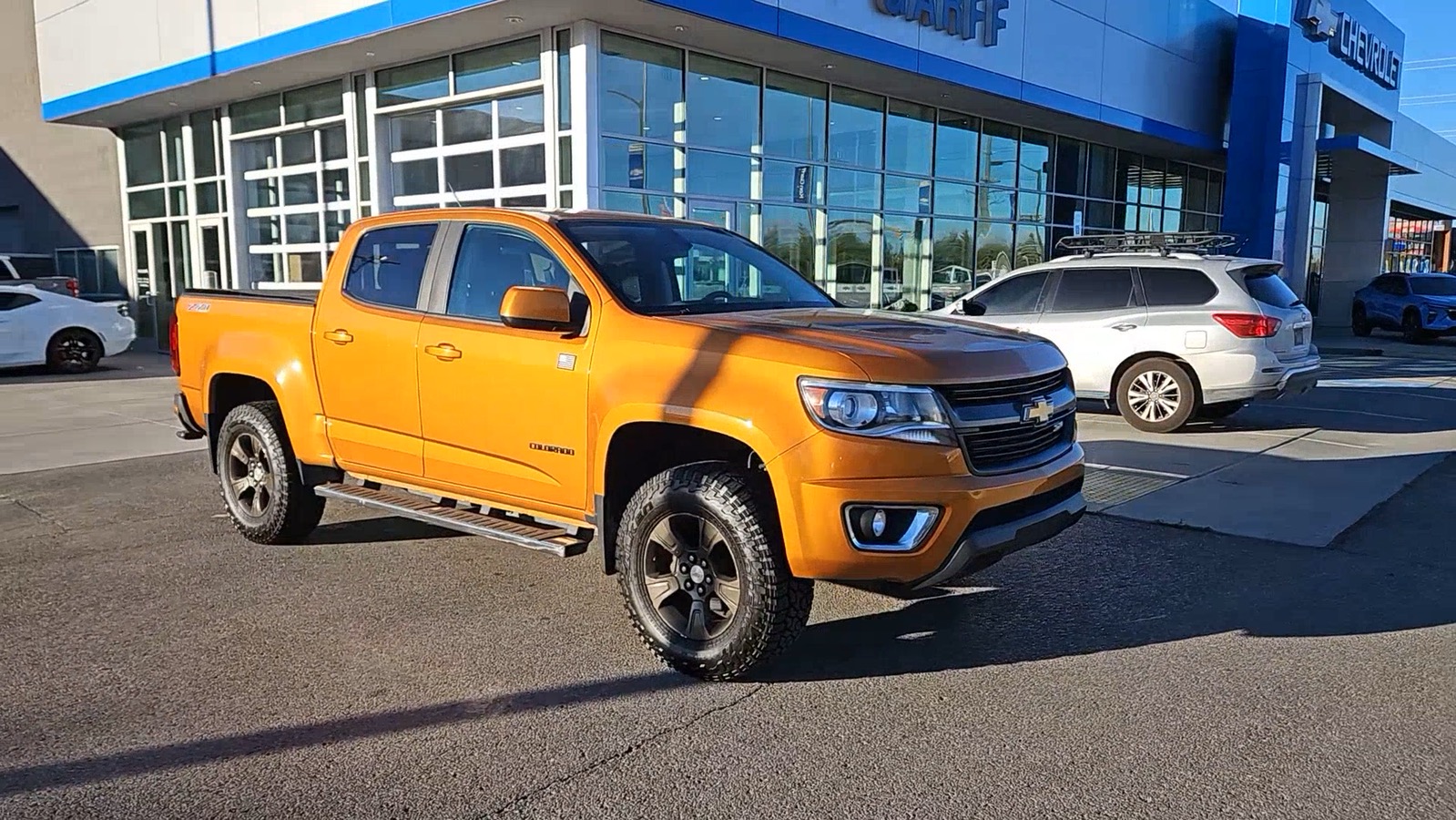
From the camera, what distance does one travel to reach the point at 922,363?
4023mm

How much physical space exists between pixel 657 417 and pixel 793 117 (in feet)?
42.8

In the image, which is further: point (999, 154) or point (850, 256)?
point (999, 154)

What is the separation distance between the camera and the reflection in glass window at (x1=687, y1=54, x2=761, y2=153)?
14.7 metres

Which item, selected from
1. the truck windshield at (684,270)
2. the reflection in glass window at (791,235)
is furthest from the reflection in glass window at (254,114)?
the truck windshield at (684,270)

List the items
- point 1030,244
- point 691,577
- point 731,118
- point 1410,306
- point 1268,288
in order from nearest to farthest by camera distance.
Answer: point 691,577, point 1268,288, point 731,118, point 1030,244, point 1410,306

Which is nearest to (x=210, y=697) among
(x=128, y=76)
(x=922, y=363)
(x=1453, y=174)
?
(x=922, y=363)

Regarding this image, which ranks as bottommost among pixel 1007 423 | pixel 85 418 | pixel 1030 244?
pixel 85 418

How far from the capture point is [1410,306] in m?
24.3

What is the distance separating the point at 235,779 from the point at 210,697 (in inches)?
30.7

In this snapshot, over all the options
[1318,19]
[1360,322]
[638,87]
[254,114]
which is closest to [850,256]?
[638,87]

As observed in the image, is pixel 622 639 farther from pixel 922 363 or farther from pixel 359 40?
pixel 359 40

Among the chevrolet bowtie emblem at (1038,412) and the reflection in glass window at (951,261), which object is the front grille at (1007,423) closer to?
the chevrolet bowtie emblem at (1038,412)

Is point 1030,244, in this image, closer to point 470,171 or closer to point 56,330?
point 470,171

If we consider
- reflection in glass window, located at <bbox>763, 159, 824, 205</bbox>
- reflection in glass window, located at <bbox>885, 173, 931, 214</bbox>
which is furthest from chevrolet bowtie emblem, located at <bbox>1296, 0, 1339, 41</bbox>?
reflection in glass window, located at <bbox>763, 159, 824, 205</bbox>
